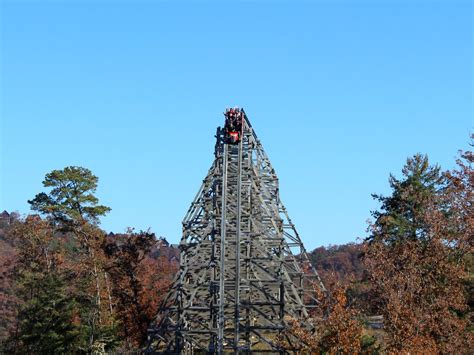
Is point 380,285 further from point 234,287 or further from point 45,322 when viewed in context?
point 45,322

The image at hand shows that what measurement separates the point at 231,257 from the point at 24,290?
17.9m

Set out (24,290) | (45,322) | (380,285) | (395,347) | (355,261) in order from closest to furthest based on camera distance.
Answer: (395,347) → (380,285) → (45,322) → (24,290) → (355,261)

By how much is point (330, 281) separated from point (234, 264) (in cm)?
894

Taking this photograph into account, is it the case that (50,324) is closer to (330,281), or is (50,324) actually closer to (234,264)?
(234,264)

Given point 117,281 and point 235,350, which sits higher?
point 117,281

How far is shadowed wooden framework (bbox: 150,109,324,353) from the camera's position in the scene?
34.1 metres

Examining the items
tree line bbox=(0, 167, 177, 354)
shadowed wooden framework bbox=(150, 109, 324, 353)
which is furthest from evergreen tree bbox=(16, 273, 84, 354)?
shadowed wooden framework bbox=(150, 109, 324, 353)

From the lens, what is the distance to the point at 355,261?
122 meters

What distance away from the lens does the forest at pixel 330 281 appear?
25636 millimetres

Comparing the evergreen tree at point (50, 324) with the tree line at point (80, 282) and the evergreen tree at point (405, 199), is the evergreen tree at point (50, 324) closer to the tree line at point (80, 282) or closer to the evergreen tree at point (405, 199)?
the tree line at point (80, 282)

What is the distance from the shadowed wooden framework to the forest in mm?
2723

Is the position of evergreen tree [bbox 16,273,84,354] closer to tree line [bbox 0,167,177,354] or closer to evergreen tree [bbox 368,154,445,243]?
tree line [bbox 0,167,177,354]

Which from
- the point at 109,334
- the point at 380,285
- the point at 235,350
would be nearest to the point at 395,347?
the point at 380,285

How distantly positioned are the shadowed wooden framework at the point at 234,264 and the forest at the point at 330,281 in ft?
8.94
